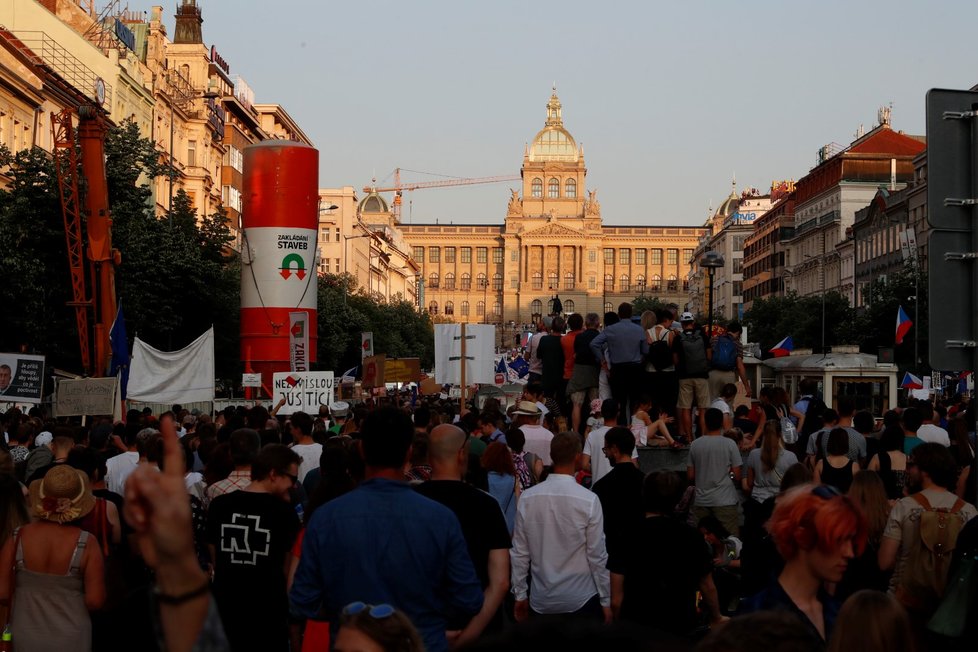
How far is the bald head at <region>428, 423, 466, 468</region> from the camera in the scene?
22.3ft

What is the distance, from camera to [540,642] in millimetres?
2119

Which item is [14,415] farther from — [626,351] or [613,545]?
[613,545]

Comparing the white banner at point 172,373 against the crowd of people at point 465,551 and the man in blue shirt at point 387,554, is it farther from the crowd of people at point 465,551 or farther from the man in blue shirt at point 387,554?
the man in blue shirt at point 387,554

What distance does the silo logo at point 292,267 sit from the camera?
103 ft

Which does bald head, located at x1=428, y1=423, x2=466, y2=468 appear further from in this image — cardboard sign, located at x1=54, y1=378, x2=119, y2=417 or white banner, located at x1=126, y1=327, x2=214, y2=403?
white banner, located at x1=126, y1=327, x2=214, y2=403

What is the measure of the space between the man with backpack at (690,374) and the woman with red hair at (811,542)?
11.3 meters

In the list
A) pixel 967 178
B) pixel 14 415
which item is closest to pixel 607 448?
pixel 967 178

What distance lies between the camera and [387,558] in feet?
17.8

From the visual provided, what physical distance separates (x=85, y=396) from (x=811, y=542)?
1605 centimetres

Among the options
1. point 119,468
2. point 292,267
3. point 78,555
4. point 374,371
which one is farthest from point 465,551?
point 292,267

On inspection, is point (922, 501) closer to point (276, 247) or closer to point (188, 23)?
point (276, 247)

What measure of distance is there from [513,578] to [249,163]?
24.0 meters

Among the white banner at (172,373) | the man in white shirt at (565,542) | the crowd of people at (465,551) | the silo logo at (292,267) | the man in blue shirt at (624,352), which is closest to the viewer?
the crowd of people at (465,551)

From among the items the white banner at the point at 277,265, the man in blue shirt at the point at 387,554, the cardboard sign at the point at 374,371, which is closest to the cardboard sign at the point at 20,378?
the cardboard sign at the point at 374,371
